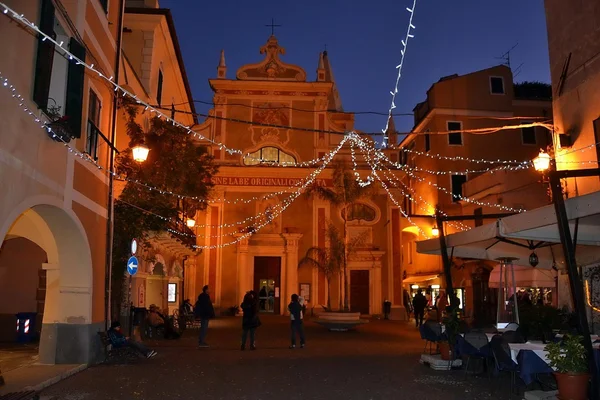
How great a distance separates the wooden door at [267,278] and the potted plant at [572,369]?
24722mm

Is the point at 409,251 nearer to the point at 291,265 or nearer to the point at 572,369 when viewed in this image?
the point at 291,265

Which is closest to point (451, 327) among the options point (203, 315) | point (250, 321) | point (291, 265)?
point (250, 321)

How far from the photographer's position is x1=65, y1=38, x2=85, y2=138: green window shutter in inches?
387

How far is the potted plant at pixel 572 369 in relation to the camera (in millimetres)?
6910

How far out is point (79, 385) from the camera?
9547 mm

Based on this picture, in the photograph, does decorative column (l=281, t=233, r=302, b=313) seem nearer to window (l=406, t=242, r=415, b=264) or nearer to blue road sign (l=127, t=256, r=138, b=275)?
window (l=406, t=242, r=415, b=264)

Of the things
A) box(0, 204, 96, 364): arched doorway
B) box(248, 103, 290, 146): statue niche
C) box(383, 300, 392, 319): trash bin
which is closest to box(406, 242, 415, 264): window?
box(383, 300, 392, 319): trash bin

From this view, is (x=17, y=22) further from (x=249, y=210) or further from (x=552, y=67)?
(x=249, y=210)

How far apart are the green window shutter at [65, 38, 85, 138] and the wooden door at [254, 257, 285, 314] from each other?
21.9 meters

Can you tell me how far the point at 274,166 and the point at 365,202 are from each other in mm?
5378

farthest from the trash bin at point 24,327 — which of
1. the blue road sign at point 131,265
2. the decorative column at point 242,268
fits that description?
the decorative column at point 242,268

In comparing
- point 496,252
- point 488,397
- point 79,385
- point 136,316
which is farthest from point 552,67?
point 79,385

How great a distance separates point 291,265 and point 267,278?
5.33ft

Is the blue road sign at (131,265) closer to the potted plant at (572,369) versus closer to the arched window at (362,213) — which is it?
the potted plant at (572,369)
